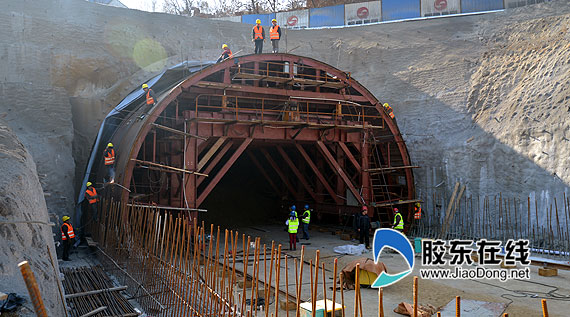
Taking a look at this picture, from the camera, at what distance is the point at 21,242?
482 centimetres

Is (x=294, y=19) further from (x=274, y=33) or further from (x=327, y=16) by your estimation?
(x=274, y=33)

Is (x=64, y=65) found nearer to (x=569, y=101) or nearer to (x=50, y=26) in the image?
(x=50, y=26)

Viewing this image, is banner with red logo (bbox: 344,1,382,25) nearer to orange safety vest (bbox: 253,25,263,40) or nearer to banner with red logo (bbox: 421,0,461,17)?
banner with red logo (bbox: 421,0,461,17)

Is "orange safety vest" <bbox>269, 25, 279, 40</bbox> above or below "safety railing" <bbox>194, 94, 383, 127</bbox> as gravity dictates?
above

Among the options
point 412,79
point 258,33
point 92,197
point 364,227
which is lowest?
point 364,227

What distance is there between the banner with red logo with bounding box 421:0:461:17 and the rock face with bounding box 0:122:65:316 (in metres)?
27.6

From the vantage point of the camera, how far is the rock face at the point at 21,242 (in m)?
3.98

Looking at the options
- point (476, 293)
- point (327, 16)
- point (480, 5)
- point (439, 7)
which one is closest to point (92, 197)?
point (476, 293)

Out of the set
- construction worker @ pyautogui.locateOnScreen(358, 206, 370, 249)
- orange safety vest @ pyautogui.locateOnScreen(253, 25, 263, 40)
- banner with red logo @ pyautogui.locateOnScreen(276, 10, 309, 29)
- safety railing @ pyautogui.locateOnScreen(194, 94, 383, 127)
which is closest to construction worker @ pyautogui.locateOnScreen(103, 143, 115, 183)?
safety railing @ pyautogui.locateOnScreen(194, 94, 383, 127)

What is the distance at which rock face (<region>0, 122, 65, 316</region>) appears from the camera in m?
3.98

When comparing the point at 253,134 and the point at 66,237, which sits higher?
the point at 253,134

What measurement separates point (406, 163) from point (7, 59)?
18549mm

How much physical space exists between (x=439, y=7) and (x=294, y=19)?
1094cm

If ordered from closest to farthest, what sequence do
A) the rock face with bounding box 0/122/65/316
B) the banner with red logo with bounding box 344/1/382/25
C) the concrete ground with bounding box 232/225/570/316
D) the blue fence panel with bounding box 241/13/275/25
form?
1. the rock face with bounding box 0/122/65/316
2. the concrete ground with bounding box 232/225/570/316
3. the banner with red logo with bounding box 344/1/382/25
4. the blue fence panel with bounding box 241/13/275/25
